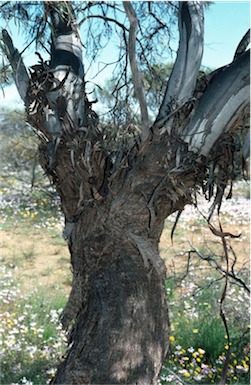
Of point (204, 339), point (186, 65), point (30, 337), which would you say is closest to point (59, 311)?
point (30, 337)

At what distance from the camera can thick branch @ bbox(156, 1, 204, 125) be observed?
2.27 meters

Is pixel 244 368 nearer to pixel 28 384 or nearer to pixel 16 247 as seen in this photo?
pixel 28 384

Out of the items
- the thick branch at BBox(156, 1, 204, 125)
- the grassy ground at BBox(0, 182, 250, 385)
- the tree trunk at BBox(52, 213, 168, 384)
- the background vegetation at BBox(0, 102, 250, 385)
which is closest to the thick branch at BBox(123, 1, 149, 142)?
the thick branch at BBox(156, 1, 204, 125)

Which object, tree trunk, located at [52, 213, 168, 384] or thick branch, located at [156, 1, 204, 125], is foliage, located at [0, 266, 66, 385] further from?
thick branch, located at [156, 1, 204, 125]

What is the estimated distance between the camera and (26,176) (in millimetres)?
13852

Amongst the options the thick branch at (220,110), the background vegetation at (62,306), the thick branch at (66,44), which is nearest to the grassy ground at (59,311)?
the background vegetation at (62,306)

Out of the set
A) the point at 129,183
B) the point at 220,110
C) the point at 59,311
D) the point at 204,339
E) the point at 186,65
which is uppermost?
the point at 186,65

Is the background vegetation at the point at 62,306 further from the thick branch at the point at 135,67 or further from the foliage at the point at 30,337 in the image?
the thick branch at the point at 135,67

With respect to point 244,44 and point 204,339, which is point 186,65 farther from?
point 204,339

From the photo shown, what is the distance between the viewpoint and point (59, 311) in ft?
16.1

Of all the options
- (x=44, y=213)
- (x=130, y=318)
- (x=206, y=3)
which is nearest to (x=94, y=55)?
(x=206, y=3)

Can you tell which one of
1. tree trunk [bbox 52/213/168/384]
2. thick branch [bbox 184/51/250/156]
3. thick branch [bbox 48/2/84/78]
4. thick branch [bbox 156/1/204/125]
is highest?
thick branch [bbox 48/2/84/78]

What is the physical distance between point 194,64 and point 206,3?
141 centimetres

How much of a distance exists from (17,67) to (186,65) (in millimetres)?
801
